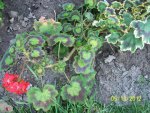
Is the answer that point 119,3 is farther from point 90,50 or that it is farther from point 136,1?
point 90,50

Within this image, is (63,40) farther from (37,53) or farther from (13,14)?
(13,14)

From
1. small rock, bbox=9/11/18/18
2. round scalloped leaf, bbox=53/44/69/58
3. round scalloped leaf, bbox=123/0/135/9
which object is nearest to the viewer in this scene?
round scalloped leaf, bbox=53/44/69/58

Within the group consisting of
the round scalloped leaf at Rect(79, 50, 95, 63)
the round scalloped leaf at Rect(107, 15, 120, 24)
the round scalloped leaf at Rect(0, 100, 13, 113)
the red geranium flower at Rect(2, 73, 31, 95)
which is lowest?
the round scalloped leaf at Rect(0, 100, 13, 113)

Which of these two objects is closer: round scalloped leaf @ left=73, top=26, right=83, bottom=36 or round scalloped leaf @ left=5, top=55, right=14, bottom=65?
round scalloped leaf @ left=5, top=55, right=14, bottom=65

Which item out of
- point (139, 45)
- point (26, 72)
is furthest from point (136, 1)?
point (26, 72)

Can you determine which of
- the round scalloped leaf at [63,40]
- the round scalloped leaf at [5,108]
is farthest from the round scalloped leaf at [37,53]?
the round scalloped leaf at [5,108]

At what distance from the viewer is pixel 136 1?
3.09 meters

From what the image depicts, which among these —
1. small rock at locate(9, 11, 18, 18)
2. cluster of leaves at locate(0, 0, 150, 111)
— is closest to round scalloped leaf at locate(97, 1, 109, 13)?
cluster of leaves at locate(0, 0, 150, 111)

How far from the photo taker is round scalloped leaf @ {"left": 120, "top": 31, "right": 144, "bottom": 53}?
9.48ft

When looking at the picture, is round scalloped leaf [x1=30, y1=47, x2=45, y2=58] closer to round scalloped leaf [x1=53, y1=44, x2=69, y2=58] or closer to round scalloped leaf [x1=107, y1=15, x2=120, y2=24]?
round scalloped leaf [x1=53, y1=44, x2=69, y2=58]

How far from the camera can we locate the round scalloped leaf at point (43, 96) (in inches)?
109

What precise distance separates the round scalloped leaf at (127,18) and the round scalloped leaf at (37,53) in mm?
651

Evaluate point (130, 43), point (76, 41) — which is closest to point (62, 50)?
point (76, 41)

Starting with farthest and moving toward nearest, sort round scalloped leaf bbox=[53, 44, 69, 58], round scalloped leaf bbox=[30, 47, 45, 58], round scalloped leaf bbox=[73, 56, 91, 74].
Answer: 1. round scalloped leaf bbox=[53, 44, 69, 58]
2. round scalloped leaf bbox=[73, 56, 91, 74]
3. round scalloped leaf bbox=[30, 47, 45, 58]
